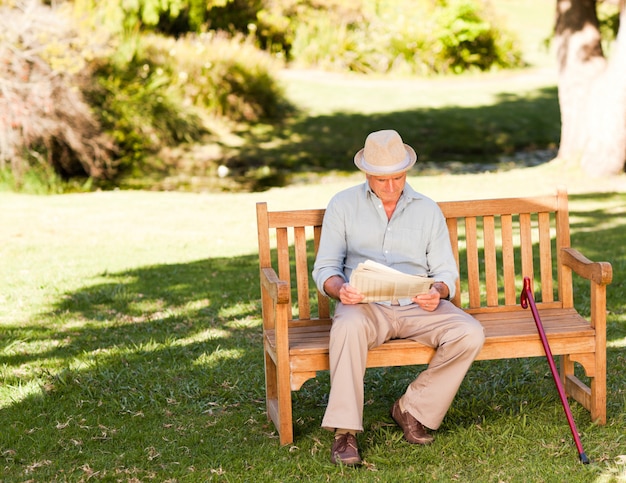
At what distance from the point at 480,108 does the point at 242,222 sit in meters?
11.9

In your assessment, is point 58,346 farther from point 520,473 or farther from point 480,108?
point 480,108

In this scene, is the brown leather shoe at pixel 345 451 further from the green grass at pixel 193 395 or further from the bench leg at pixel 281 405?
the bench leg at pixel 281 405

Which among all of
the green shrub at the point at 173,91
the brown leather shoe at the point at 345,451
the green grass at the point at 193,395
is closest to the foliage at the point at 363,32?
the green shrub at the point at 173,91

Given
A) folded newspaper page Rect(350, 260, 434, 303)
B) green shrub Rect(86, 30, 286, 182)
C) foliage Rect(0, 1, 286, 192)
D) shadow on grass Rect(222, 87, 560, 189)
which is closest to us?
folded newspaper page Rect(350, 260, 434, 303)

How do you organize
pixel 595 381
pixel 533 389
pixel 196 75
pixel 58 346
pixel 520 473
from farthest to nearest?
1. pixel 196 75
2. pixel 58 346
3. pixel 533 389
4. pixel 595 381
5. pixel 520 473

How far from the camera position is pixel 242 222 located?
10172 millimetres

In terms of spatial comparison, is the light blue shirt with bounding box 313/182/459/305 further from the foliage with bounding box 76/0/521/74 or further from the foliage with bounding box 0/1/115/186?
the foliage with bounding box 76/0/521/74

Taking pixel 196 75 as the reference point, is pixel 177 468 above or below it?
below

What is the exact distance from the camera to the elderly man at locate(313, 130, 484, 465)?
12.7ft

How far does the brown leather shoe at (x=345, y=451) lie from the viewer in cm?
382

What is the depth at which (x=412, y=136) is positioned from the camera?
736 inches

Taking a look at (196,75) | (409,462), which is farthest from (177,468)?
(196,75)

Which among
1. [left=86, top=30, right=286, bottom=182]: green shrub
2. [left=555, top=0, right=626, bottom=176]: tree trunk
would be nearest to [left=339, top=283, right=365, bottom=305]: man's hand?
[left=555, top=0, right=626, bottom=176]: tree trunk

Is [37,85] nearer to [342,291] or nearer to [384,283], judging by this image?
[342,291]
